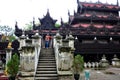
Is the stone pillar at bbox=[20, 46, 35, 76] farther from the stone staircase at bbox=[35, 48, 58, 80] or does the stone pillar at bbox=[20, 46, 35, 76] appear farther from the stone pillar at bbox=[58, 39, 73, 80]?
the stone pillar at bbox=[58, 39, 73, 80]

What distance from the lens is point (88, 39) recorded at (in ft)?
104

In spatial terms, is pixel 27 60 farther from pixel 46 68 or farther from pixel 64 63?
pixel 46 68

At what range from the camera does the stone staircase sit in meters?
13.4

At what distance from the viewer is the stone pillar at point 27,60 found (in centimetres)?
1273

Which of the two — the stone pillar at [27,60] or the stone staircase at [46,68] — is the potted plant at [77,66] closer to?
the stone staircase at [46,68]

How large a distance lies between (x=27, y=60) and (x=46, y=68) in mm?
2145

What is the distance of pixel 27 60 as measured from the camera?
12.7 m

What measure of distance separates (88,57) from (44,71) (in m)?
16.1

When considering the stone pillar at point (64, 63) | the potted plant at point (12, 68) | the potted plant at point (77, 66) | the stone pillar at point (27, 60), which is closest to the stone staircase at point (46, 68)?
the stone pillar at point (64, 63)

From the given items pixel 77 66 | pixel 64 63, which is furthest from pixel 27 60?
pixel 77 66

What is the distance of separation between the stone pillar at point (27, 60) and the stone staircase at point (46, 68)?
2.38ft

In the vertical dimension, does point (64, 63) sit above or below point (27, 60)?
below

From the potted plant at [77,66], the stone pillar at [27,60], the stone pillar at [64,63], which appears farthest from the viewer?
the potted plant at [77,66]

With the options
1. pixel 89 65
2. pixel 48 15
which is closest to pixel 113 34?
pixel 89 65
